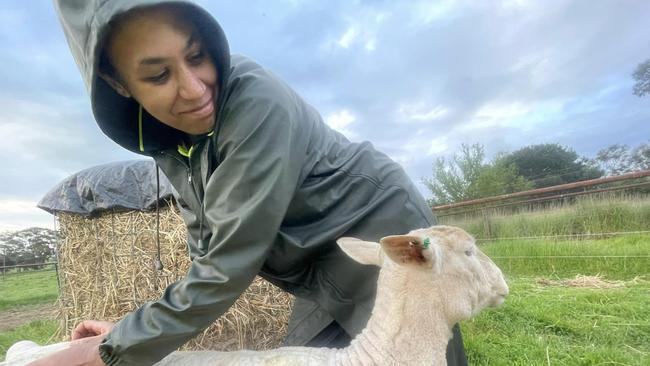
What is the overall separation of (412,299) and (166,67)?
4.87 ft

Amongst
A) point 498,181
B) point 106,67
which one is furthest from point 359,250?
point 498,181

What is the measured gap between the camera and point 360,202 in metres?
2.41

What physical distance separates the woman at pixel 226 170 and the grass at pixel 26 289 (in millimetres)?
12504

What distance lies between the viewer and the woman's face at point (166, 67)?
2.03 metres

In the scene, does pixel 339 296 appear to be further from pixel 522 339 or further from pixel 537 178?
pixel 537 178

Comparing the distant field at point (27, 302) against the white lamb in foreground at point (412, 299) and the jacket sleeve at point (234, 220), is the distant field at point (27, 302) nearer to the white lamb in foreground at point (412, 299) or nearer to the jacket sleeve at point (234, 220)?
the jacket sleeve at point (234, 220)

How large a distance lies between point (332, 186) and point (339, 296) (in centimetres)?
60

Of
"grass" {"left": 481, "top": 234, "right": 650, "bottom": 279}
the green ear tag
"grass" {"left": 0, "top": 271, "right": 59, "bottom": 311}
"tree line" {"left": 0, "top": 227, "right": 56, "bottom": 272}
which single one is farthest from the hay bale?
"tree line" {"left": 0, "top": 227, "right": 56, "bottom": 272}

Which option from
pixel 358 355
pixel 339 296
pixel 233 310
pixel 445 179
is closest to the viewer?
pixel 358 355

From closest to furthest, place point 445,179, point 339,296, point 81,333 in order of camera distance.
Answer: point 339,296
point 81,333
point 445,179

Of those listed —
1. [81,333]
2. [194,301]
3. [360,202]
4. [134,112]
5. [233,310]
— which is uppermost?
[134,112]

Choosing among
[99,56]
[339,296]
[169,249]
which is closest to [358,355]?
[339,296]

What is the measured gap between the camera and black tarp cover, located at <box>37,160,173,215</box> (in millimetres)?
5609

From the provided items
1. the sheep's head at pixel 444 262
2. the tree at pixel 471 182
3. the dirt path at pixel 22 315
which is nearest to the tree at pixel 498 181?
the tree at pixel 471 182
